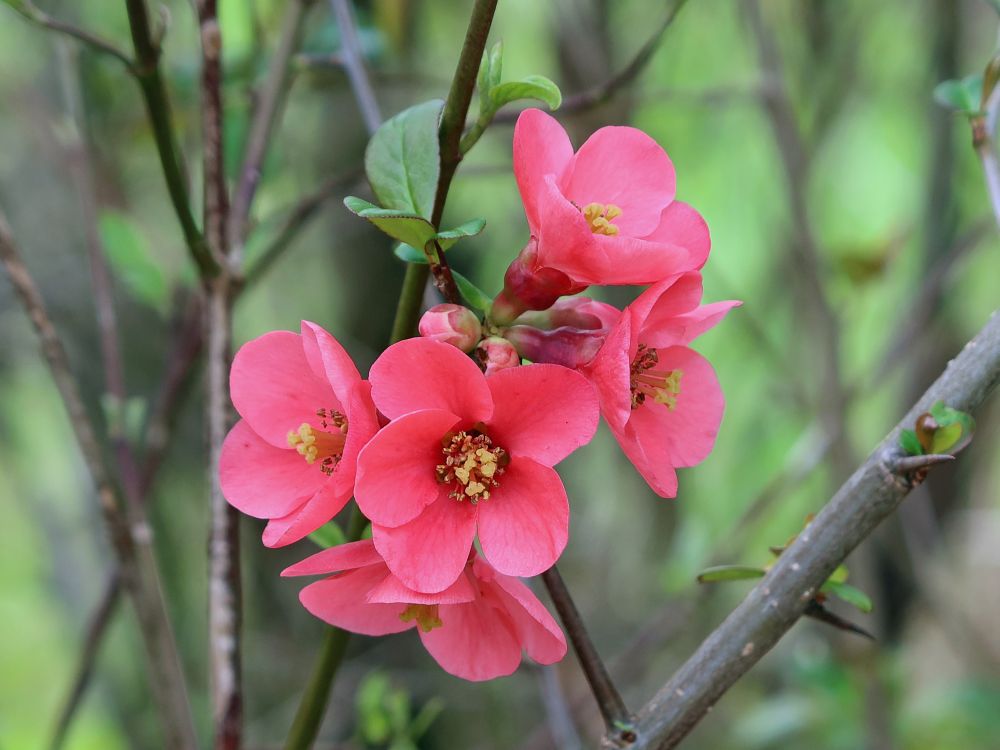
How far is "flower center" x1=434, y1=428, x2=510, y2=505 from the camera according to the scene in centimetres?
70

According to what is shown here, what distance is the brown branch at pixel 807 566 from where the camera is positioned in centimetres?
64

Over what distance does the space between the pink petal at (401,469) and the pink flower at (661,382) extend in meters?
0.12

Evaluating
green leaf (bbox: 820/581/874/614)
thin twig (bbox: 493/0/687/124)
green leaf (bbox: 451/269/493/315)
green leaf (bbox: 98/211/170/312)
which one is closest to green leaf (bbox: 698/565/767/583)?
green leaf (bbox: 820/581/874/614)

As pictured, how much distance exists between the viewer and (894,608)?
2.77 meters

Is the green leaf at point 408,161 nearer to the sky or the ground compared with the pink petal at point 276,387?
nearer to the sky

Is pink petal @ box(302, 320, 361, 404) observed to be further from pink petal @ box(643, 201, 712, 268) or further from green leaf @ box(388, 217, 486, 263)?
pink petal @ box(643, 201, 712, 268)

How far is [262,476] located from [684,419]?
342 millimetres

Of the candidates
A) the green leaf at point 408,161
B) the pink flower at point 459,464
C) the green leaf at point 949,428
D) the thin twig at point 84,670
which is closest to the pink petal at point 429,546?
the pink flower at point 459,464

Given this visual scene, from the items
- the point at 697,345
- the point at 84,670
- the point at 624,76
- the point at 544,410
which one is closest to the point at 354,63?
the point at 624,76

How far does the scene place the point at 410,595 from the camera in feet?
2.06

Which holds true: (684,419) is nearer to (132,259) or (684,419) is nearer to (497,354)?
(497,354)

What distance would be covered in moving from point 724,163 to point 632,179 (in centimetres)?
262

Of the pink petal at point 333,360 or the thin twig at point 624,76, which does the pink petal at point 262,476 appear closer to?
the pink petal at point 333,360

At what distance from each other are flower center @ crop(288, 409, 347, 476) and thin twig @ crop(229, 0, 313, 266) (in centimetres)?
31
